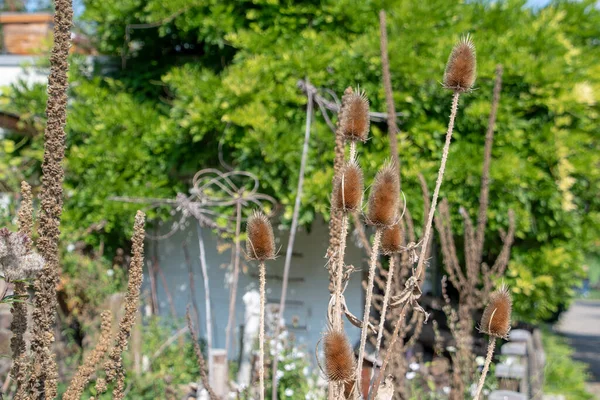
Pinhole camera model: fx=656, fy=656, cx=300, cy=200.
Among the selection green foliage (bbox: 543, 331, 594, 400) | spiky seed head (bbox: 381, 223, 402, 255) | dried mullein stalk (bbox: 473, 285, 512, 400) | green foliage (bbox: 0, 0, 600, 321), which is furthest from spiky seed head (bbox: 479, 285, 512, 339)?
green foliage (bbox: 543, 331, 594, 400)

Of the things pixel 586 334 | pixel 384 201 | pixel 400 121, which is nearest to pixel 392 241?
pixel 384 201

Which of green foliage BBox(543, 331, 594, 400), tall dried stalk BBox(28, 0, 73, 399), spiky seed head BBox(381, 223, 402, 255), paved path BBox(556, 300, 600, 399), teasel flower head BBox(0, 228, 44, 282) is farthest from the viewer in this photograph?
paved path BBox(556, 300, 600, 399)

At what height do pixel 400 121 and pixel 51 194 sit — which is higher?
pixel 400 121

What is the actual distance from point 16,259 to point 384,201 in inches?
25.7

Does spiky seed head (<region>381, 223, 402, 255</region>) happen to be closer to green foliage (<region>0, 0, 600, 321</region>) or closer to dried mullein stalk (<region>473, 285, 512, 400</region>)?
dried mullein stalk (<region>473, 285, 512, 400</region>)

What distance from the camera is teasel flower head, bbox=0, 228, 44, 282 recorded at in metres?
1.13

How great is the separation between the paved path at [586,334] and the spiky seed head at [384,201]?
8460 mm

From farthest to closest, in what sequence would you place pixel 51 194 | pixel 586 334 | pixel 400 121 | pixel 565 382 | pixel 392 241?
pixel 586 334
pixel 565 382
pixel 400 121
pixel 392 241
pixel 51 194

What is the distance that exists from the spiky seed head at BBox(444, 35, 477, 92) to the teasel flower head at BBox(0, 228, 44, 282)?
85 centimetres

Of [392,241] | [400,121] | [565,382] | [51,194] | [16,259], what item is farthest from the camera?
[565,382]

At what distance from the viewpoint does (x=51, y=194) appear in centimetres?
125

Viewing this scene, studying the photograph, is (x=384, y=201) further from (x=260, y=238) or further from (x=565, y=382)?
(x=565, y=382)

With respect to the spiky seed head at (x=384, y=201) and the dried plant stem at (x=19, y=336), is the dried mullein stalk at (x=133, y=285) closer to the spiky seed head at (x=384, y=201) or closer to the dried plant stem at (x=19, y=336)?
the dried plant stem at (x=19, y=336)

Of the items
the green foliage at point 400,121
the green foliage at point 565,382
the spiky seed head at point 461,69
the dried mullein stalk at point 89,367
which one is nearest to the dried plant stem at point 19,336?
the dried mullein stalk at point 89,367
